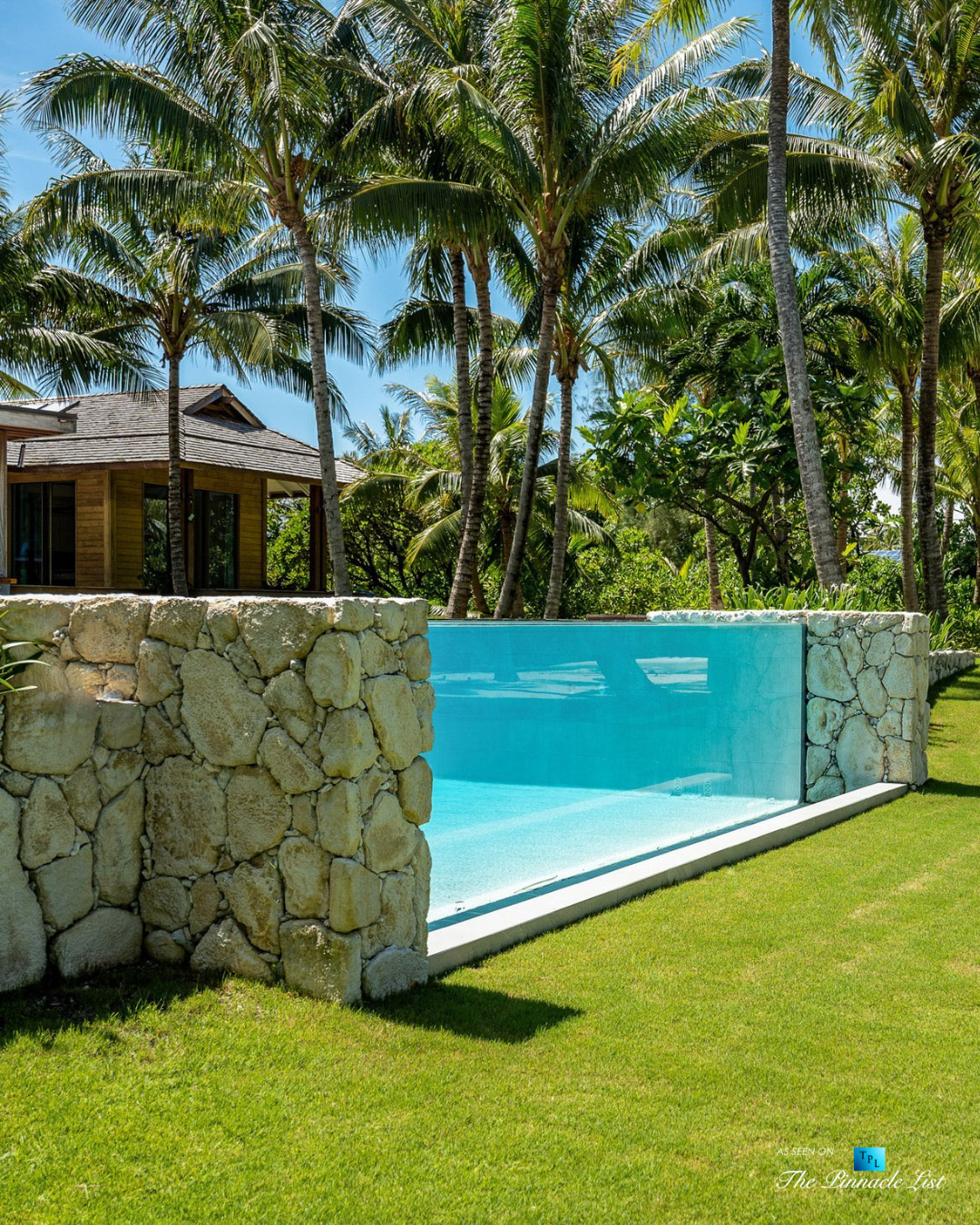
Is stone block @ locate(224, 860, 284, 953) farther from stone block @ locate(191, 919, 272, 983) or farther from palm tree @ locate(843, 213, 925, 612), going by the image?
palm tree @ locate(843, 213, 925, 612)

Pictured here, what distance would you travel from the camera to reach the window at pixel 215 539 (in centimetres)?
2269

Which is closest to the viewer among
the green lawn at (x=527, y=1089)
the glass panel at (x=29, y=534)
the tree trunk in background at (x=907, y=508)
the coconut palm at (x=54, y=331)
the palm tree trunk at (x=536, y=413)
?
the green lawn at (x=527, y=1089)

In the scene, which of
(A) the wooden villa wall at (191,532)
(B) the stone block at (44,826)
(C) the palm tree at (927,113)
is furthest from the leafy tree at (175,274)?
(B) the stone block at (44,826)

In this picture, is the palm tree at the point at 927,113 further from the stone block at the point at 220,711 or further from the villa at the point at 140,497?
the stone block at the point at 220,711

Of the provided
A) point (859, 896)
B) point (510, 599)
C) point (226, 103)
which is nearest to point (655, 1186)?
point (859, 896)

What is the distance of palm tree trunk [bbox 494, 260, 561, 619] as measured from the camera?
53.6 ft

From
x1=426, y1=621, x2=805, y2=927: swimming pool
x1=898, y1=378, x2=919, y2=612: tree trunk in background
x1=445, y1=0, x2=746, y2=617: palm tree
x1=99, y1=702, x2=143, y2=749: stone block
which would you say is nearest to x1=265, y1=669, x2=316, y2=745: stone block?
x1=99, y1=702, x2=143, y2=749: stone block

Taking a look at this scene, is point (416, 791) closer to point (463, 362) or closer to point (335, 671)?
point (335, 671)

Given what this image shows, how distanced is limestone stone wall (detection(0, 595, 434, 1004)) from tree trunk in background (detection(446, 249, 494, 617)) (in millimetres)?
12398

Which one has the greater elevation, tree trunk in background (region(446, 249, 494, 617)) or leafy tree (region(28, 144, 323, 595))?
leafy tree (region(28, 144, 323, 595))

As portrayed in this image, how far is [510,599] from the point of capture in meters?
17.5

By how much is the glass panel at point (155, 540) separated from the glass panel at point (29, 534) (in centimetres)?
190

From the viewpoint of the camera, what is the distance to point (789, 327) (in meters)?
13.5

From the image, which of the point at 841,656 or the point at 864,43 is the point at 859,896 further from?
the point at 864,43
